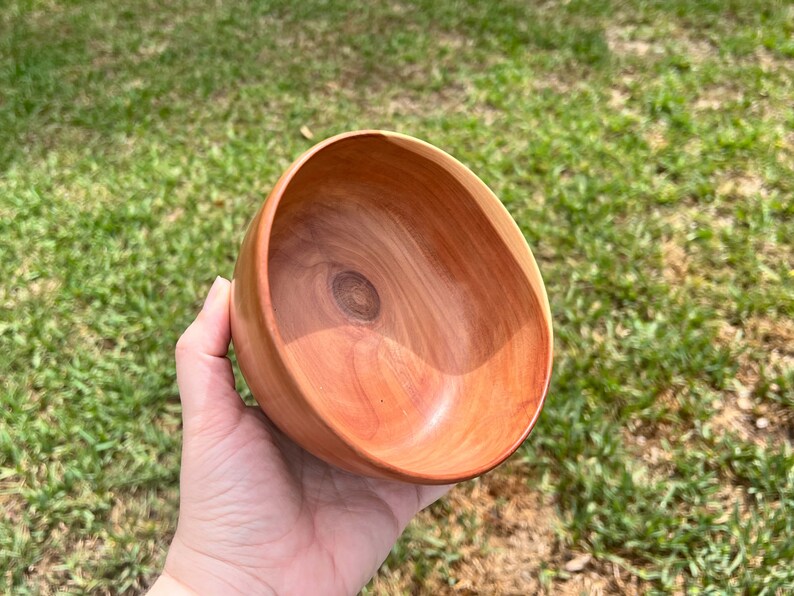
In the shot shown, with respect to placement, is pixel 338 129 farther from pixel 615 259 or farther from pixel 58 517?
pixel 58 517

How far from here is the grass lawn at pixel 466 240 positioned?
6.42 feet

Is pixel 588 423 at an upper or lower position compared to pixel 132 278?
lower

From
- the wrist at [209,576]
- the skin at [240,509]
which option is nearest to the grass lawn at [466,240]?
the skin at [240,509]

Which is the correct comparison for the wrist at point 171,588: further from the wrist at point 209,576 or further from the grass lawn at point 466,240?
the grass lawn at point 466,240

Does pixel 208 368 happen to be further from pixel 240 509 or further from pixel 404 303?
pixel 404 303

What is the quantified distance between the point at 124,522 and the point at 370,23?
3081 mm

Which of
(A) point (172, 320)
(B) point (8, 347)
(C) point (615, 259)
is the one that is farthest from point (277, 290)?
(C) point (615, 259)

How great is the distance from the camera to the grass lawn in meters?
1.96

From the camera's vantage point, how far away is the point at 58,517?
196 centimetres

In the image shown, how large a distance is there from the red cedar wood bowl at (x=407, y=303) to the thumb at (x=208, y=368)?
0.11m

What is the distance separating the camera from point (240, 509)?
55.4 inches

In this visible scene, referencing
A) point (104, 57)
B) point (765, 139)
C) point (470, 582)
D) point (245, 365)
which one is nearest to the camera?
point (245, 365)

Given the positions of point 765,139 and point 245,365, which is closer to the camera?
point 245,365

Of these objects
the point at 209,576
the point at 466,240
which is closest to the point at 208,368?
the point at 209,576
